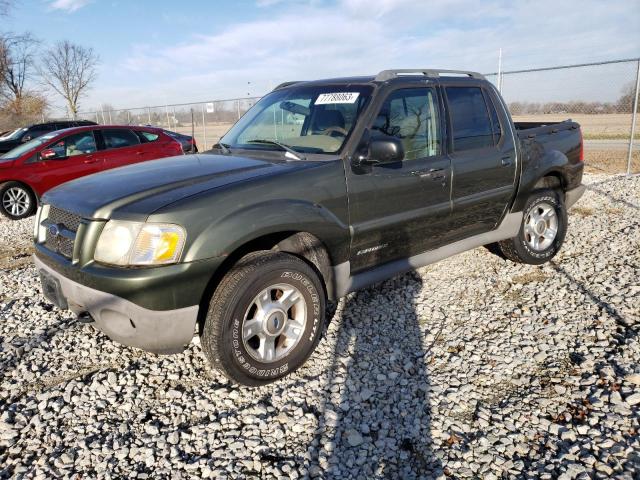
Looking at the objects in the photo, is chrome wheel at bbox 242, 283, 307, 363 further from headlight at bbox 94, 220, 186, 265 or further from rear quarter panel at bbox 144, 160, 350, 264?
headlight at bbox 94, 220, 186, 265

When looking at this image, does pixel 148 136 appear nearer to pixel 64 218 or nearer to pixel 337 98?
pixel 337 98

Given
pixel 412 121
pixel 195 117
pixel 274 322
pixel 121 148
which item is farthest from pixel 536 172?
pixel 195 117

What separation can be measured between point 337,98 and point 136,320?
2.24 meters

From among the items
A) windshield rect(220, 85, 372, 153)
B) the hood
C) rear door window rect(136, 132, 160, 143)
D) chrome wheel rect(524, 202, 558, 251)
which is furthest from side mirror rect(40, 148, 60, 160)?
chrome wheel rect(524, 202, 558, 251)

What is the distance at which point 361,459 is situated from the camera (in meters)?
2.38

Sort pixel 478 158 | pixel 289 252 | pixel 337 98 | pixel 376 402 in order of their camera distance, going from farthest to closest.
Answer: pixel 478 158, pixel 337 98, pixel 289 252, pixel 376 402

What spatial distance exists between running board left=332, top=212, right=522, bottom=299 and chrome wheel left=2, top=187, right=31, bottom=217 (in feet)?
24.3

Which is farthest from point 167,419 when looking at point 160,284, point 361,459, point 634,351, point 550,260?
point 550,260

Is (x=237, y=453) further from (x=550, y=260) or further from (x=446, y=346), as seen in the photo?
(x=550, y=260)

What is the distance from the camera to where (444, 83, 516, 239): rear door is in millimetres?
4020

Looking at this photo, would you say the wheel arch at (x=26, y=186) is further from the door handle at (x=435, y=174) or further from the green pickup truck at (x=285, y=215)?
the door handle at (x=435, y=174)

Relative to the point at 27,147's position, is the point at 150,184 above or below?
below

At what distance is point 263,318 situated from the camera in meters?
2.94

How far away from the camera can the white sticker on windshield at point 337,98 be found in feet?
11.8
